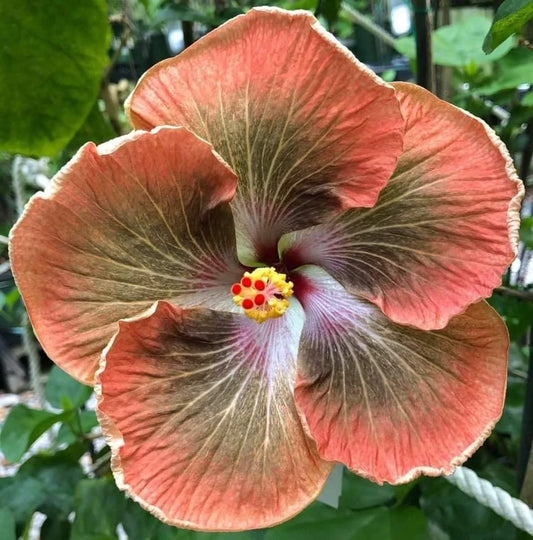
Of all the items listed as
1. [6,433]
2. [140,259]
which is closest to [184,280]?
[140,259]

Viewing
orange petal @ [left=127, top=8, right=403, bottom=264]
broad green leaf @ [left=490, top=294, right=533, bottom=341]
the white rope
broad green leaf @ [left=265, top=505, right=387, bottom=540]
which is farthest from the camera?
broad green leaf @ [left=490, top=294, right=533, bottom=341]

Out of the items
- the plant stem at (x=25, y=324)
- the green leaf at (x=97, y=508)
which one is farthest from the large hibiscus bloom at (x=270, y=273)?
the plant stem at (x=25, y=324)

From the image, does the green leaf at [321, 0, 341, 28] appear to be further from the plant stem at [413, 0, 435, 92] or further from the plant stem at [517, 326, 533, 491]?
the plant stem at [517, 326, 533, 491]

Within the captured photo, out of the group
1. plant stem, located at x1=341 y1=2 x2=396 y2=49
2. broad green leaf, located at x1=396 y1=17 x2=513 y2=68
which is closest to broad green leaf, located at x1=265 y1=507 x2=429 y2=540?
broad green leaf, located at x1=396 y1=17 x2=513 y2=68

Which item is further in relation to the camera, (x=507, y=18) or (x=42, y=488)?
(x=42, y=488)

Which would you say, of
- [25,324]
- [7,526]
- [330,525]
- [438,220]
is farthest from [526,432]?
[25,324]

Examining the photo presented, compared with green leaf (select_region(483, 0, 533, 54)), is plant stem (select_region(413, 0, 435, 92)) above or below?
below

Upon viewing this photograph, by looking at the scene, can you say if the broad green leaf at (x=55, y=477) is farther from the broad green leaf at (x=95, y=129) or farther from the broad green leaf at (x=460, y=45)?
the broad green leaf at (x=460, y=45)

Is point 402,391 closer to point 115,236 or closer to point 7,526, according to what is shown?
point 115,236
